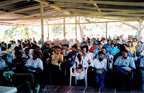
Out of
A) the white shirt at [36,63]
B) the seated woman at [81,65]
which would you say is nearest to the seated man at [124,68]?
the seated woman at [81,65]

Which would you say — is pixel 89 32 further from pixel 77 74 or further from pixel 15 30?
pixel 77 74

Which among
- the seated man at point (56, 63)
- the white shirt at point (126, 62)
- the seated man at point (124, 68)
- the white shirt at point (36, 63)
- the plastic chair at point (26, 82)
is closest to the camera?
the plastic chair at point (26, 82)

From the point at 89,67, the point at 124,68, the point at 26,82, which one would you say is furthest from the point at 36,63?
the point at 124,68

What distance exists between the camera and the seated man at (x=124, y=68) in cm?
446

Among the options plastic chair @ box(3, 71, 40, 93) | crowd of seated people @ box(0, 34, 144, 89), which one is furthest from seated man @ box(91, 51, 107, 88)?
plastic chair @ box(3, 71, 40, 93)

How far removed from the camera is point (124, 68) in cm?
454

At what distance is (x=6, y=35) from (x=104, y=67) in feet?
59.1

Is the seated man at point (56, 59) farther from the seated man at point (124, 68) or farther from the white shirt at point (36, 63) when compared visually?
the seated man at point (124, 68)

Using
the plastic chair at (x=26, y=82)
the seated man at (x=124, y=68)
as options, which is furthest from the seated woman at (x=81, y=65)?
the plastic chair at (x=26, y=82)

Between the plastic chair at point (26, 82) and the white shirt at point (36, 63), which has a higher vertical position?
the white shirt at point (36, 63)

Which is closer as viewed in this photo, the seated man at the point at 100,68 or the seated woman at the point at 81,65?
the seated man at the point at 100,68

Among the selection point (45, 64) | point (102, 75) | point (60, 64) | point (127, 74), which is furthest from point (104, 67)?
point (45, 64)

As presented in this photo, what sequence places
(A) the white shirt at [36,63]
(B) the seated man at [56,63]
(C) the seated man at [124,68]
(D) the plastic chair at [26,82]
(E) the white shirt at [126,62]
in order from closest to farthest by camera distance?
(D) the plastic chair at [26,82] → (C) the seated man at [124,68] → (E) the white shirt at [126,62] → (A) the white shirt at [36,63] → (B) the seated man at [56,63]

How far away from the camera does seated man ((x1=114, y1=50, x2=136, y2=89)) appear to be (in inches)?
176
